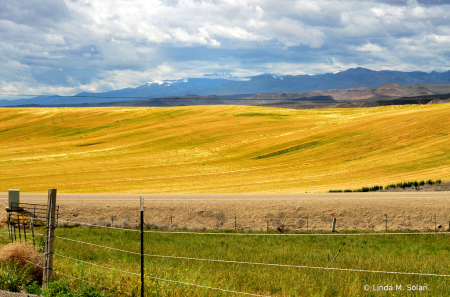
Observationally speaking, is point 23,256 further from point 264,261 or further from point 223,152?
point 223,152

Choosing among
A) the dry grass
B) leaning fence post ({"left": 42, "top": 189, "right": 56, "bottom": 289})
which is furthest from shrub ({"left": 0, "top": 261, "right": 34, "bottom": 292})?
leaning fence post ({"left": 42, "top": 189, "right": 56, "bottom": 289})

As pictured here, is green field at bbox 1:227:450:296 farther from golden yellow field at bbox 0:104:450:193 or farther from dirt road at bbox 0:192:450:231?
golden yellow field at bbox 0:104:450:193

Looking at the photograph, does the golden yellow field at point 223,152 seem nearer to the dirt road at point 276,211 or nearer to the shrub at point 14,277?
the dirt road at point 276,211

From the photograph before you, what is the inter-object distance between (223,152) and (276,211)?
33547mm

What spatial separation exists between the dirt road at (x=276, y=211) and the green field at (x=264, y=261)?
15.2ft

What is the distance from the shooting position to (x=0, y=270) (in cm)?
1050

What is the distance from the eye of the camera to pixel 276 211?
26.0 metres

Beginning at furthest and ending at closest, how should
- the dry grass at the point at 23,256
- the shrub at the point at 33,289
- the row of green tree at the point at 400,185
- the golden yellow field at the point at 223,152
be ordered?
1. the golden yellow field at the point at 223,152
2. the row of green tree at the point at 400,185
3. the dry grass at the point at 23,256
4. the shrub at the point at 33,289

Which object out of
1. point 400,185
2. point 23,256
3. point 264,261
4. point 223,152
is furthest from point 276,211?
point 223,152

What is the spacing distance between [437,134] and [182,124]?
50.5m

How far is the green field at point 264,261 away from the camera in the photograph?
379 inches

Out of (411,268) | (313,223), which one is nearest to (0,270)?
(411,268)

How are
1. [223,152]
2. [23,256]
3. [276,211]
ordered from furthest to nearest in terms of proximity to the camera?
[223,152], [276,211], [23,256]

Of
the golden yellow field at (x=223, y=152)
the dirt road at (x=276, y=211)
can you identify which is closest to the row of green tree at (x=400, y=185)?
the golden yellow field at (x=223, y=152)
